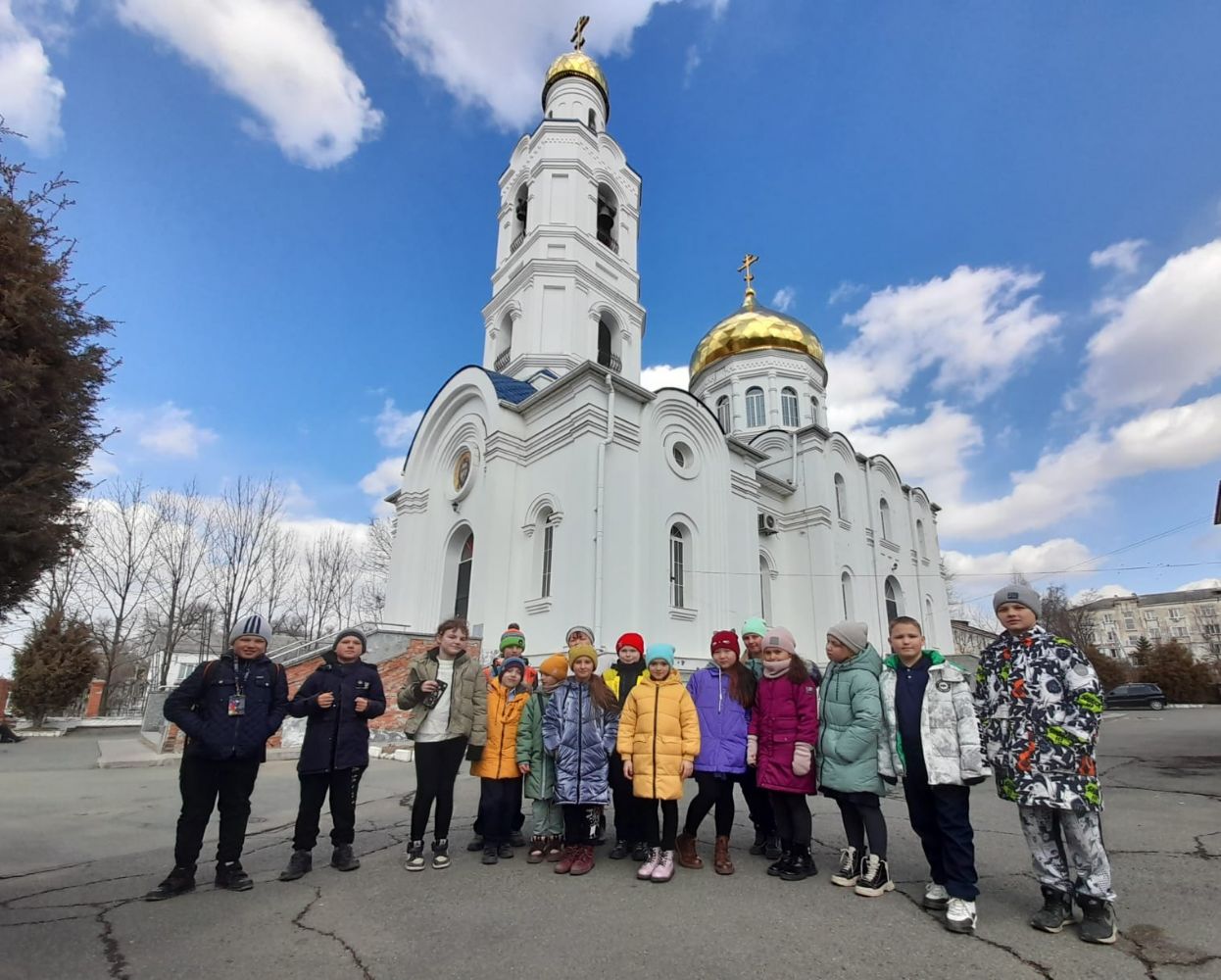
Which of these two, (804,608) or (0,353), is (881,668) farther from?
(804,608)

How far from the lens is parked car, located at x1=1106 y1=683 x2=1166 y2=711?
90.4ft

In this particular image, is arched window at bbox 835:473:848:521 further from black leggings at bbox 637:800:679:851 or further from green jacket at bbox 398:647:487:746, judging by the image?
green jacket at bbox 398:647:487:746

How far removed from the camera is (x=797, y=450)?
71.5ft

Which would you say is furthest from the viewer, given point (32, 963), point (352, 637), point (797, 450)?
point (797, 450)

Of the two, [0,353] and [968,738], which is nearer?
[968,738]

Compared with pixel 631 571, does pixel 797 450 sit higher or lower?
higher

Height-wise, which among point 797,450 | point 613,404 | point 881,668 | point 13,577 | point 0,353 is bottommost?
point 881,668

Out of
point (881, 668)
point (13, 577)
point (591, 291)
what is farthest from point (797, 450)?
point (13, 577)

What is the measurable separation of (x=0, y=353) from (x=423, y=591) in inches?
508

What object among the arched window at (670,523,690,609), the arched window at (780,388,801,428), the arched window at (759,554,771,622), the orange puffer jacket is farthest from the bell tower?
the orange puffer jacket

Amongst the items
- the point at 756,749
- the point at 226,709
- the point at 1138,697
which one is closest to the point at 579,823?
the point at 756,749

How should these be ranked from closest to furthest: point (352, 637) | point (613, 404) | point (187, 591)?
point (352, 637), point (613, 404), point (187, 591)

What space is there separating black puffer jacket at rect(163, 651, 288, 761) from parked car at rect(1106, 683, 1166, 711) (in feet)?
114

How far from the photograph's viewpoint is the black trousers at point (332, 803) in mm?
4133
